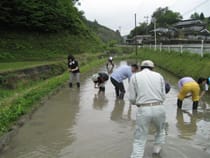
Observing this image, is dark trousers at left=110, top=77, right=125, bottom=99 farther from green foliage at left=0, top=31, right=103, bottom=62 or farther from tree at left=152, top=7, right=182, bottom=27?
tree at left=152, top=7, right=182, bottom=27

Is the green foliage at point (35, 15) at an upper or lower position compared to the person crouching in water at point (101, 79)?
upper

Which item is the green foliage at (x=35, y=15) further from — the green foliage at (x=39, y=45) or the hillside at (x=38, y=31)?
the green foliage at (x=39, y=45)

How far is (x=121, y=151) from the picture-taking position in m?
6.24

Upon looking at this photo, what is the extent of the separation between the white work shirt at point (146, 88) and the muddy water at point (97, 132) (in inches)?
45.2

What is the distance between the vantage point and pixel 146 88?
17.7 ft

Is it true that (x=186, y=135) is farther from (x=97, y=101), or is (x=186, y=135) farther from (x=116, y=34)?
(x=116, y=34)

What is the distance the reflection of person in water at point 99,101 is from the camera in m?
11.2

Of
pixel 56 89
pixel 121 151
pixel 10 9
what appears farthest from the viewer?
pixel 10 9

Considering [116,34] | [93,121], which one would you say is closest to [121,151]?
[93,121]

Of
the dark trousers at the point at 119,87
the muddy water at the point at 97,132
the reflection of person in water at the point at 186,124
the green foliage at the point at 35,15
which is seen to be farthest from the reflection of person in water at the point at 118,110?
the green foliage at the point at 35,15

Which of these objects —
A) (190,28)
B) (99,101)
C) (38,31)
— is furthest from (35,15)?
(190,28)

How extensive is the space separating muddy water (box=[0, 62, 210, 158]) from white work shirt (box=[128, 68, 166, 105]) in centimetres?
115

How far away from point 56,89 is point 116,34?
135m

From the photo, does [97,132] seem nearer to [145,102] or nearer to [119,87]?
[145,102]
